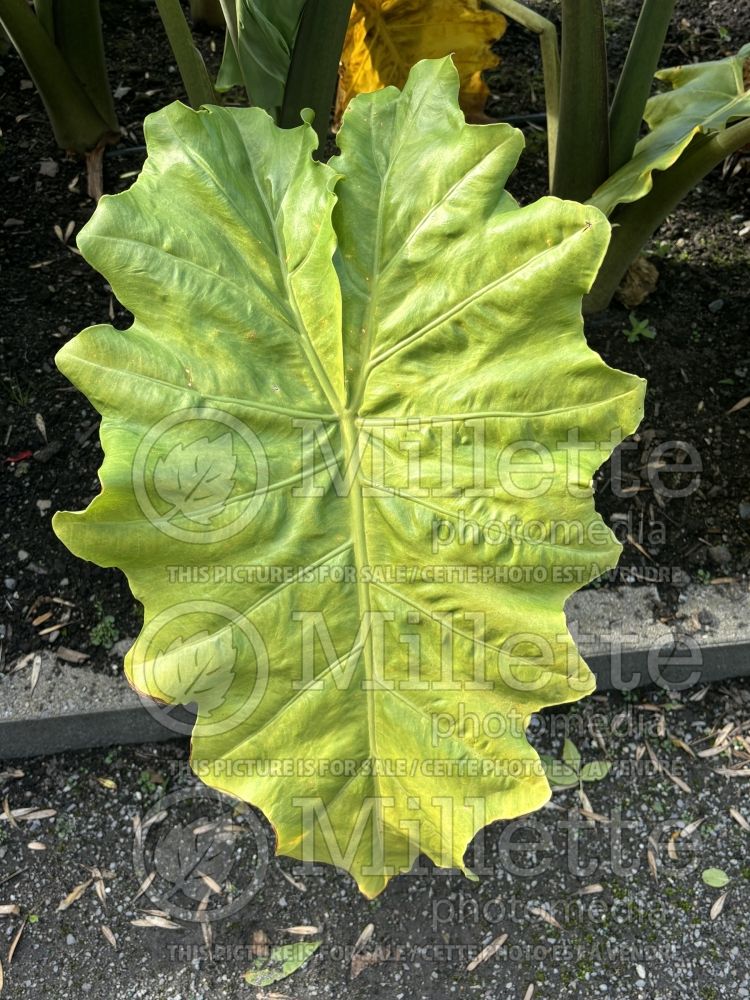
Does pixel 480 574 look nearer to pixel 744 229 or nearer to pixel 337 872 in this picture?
pixel 337 872

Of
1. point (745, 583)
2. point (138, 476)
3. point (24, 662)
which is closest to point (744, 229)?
point (745, 583)

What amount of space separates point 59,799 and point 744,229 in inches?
70.5

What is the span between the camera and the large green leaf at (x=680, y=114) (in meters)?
1.26

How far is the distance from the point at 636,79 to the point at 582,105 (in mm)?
125

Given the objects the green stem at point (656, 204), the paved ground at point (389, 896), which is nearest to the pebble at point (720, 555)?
the paved ground at point (389, 896)

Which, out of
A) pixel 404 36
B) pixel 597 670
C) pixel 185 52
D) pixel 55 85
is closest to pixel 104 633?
pixel 597 670

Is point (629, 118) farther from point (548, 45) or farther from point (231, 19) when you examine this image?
point (231, 19)

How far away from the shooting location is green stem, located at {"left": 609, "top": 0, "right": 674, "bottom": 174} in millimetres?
1378

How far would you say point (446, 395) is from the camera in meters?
1.01

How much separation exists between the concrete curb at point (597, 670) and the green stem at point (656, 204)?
595mm

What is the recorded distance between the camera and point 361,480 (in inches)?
39.9

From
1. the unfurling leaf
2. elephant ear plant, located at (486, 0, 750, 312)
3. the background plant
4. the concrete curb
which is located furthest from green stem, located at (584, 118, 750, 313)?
the background plant

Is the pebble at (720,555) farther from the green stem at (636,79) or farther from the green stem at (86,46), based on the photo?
the green stem at (86,46)

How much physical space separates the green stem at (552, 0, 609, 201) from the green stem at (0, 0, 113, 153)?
975mm
